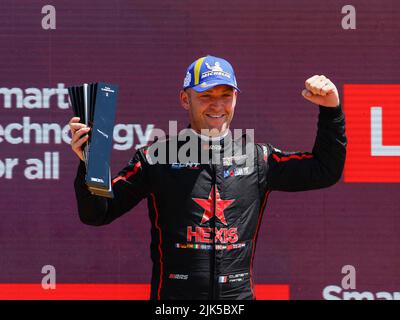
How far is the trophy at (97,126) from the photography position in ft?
7.54

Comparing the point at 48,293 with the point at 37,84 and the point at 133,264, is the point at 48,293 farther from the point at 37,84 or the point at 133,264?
the point at 37,84

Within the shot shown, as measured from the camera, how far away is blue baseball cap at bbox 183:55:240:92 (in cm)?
246

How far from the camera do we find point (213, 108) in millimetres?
2488

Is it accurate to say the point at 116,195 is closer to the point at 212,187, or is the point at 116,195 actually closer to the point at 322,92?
the point at 212,187

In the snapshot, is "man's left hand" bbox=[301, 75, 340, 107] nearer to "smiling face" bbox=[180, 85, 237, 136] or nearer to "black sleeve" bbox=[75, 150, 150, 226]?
"smiling face" bbox=[180, 85, 237, 136]

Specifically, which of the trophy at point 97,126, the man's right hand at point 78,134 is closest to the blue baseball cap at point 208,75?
the trophy at point 97,126

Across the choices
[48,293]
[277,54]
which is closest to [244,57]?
[277,54]

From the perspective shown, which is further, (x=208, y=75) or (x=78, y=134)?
(x=208, y=75)

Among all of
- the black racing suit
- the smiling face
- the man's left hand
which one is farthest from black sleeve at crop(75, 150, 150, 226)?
the man's left hand

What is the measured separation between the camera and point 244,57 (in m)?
3.51

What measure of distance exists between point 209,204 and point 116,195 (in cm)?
30

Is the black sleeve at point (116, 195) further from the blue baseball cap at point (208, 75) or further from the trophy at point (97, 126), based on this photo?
the blue baseball cap at point (208, 75)

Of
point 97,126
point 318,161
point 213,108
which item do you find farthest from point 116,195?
point 318,161

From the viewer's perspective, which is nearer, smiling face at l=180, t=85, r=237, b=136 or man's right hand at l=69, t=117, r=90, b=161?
man's right hand at l=69, t=117, r=90, b=161
